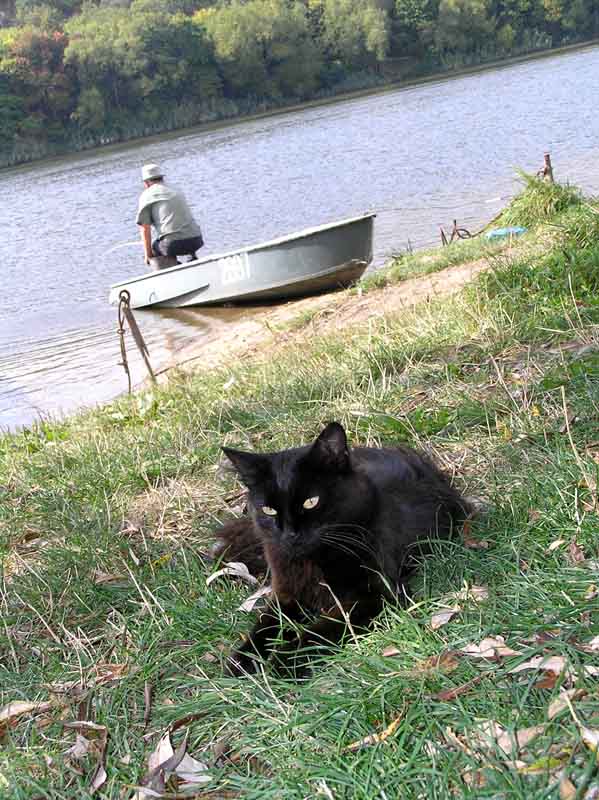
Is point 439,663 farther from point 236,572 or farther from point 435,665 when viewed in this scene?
point 236,572

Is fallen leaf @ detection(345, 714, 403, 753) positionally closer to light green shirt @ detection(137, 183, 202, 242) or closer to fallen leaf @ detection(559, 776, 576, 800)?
fallen leaf @ detection(559, 776, 576, 800)

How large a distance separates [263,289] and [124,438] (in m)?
8.32

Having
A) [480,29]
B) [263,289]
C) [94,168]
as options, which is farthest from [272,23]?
[263,289]

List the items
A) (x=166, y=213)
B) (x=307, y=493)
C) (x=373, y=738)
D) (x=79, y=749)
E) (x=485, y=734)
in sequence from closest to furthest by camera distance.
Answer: (x=485, y=734) < (x=373, y=738) < (x=79, y=749) < (x=307, y=493) < (x=166, y=213)

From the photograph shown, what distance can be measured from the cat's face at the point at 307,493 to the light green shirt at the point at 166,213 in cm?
1176

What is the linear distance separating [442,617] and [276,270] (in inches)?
430

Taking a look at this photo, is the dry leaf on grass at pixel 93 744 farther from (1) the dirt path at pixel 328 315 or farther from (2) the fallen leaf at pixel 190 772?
(1) the dirt path at pixel 328 315

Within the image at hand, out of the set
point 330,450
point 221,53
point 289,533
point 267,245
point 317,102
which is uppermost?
point 221,53

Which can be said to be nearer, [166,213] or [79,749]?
[79,749]

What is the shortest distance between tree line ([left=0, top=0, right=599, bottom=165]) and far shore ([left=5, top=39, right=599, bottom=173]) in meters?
1.46

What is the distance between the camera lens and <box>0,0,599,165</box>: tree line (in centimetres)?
5481

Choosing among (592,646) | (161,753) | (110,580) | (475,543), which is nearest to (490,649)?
(592,646)

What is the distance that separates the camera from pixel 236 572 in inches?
125

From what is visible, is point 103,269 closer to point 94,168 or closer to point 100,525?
point 100,525
